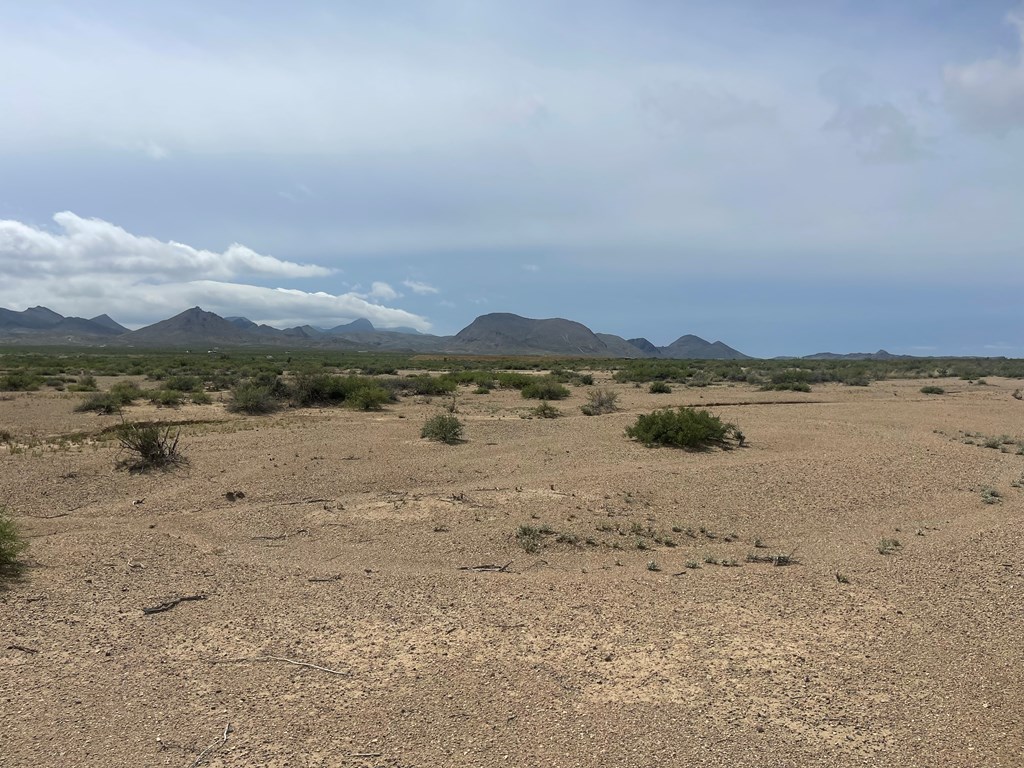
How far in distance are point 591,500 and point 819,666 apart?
20.0 ft

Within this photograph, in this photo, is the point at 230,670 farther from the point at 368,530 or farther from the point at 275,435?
the point at 275,435

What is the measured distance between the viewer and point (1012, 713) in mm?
4875

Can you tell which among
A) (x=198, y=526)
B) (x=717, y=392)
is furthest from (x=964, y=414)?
(x=198, y=526)

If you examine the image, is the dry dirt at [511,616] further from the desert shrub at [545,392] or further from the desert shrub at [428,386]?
the desert shrub at [428,386]

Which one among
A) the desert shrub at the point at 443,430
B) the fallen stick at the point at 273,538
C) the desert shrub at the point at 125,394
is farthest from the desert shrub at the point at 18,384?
the fallen stick at the point at 273,538

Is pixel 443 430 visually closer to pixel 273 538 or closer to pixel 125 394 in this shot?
pixel 273 538

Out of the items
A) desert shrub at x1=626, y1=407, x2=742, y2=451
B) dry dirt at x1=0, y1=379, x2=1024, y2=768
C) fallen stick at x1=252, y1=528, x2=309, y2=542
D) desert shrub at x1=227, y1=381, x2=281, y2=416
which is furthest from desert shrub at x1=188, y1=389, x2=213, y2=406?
fallen stick at x1=252, y1=528, x2=309, y2=542

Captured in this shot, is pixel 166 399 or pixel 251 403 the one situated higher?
pixel 251 403

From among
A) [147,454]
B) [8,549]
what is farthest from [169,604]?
[147,454]

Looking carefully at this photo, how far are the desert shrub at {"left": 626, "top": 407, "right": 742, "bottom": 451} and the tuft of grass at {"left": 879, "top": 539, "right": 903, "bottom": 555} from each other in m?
7.49

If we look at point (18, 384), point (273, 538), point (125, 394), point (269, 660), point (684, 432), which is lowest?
point (273, 538)

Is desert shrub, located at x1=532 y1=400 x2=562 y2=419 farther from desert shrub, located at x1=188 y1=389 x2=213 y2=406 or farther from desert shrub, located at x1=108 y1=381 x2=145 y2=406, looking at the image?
desert shrub, located at x1=108 y1=381 x2=145 y2=406

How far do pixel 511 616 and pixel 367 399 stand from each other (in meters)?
19.5

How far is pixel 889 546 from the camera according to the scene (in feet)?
29.8
